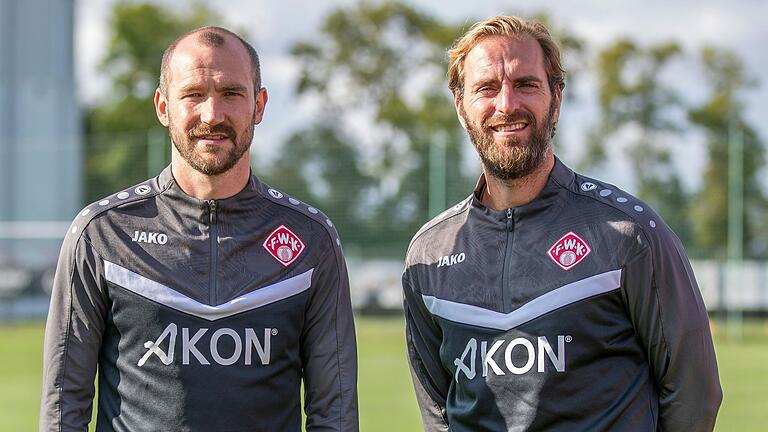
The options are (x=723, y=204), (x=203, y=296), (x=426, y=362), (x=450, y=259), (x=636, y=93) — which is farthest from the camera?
(x=636, y=93)

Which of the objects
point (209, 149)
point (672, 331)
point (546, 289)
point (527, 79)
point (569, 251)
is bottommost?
point (672, 331)

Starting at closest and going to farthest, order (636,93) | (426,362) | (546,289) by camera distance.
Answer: (546,289) < (426,362) < (636,93)

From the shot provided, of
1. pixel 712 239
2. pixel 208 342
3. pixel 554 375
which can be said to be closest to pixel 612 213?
pixel 554 375

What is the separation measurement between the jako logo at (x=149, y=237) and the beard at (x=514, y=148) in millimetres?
954

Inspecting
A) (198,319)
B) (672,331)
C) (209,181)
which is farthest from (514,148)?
(198,319)

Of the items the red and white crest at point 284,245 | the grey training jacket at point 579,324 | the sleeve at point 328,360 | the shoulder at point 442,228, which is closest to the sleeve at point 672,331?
the grey training jacket at point 579,324

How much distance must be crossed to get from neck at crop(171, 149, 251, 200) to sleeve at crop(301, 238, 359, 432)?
0.35 metres

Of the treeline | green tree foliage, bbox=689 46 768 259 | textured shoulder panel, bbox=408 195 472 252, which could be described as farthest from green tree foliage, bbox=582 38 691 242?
textured shoulder panel, bbox=408 195 472 252

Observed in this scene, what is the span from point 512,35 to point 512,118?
26 cm

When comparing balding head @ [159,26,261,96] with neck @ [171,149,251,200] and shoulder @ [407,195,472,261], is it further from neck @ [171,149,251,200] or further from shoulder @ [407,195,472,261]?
shoulder @ [407,195,472,261]

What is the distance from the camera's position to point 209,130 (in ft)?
10.7

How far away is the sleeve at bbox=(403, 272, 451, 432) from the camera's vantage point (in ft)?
11.4

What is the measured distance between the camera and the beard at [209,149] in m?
3.26

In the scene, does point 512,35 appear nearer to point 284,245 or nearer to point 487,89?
point 487,89
